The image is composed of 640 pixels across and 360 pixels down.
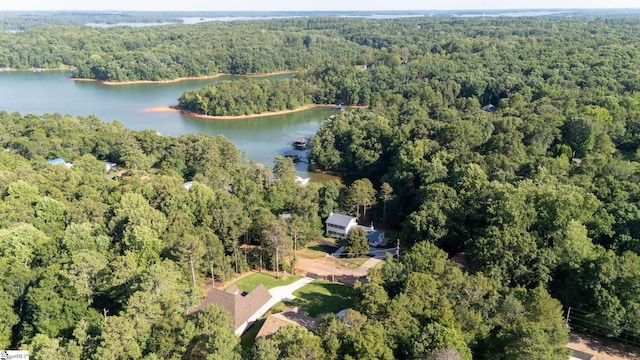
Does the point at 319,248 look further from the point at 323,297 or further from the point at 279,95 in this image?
the point at 279,95

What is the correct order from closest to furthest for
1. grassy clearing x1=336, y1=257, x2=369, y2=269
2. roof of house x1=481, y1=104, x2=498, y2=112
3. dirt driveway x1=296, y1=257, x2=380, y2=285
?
dirt driveway x1=296, y1=257, x2=380, y2=285, grassy clearing x1=336, y1=257, x2=369, y2=269, roof of house x1=481, y1=104, x2=498, y2=112

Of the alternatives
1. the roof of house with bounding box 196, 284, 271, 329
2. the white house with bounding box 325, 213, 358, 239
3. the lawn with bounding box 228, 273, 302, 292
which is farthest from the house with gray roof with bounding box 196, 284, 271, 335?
the white house with bounding box 325, 213, 358, 239

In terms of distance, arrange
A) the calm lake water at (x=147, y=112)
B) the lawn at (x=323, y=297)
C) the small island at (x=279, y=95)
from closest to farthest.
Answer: the lawn at (x=323, y=297) → the calm lake water at (x=147, y=112) → the small island at (x=279, y=95)

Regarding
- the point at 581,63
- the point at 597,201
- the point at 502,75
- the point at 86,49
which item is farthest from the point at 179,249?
the point at 86,49

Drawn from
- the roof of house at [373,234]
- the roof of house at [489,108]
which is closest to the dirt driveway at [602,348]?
the roof of house at [373,234]

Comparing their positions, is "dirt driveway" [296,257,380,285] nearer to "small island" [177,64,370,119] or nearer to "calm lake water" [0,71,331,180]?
"calm lake water" [0,71,331,180]

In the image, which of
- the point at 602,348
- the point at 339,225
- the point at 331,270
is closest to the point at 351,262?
the point at 331,270

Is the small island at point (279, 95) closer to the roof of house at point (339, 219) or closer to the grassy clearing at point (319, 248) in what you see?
the roof of house at point (339, 219)
